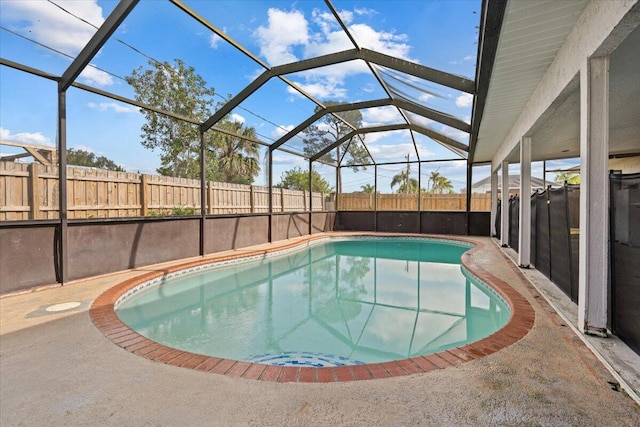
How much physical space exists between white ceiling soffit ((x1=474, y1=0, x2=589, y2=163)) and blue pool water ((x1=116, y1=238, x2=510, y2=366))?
2.89 metres

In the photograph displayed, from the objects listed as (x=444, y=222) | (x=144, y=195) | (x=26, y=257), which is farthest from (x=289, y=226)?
(x=26, y=257)

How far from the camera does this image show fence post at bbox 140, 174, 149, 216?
20.1ft

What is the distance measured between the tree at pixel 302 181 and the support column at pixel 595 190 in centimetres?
1055

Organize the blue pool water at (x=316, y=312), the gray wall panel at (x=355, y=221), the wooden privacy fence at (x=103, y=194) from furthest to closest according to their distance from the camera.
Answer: the gray wall panel at (x=355, y=221) → the wooden privacy fence at (x=103, y=194) → the blue pool water at (x=316, y=312)

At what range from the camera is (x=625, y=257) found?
2.45m

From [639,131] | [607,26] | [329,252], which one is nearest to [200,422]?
[607,26]

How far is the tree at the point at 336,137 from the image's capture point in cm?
1062

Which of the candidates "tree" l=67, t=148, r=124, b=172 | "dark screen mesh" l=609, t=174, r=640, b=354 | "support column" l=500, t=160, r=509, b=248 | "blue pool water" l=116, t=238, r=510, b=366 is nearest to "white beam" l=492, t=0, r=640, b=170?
"dark screen mesh" l=609, t=174, r=640, b=354

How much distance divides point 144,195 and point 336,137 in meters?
8.16

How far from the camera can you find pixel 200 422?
1.63 meters

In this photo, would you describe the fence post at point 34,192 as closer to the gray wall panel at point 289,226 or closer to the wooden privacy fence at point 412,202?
the gray wall panel at point 289,226

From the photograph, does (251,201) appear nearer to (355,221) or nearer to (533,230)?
(355,221)

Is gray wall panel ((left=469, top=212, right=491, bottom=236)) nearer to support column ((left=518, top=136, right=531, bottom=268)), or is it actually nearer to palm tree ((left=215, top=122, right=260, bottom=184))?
support column ((left=518, top=136, right=531, bottom=268))

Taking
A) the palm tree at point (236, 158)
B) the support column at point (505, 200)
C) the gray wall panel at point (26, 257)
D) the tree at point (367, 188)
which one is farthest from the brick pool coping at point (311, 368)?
the palm tree at point (236, 158)
